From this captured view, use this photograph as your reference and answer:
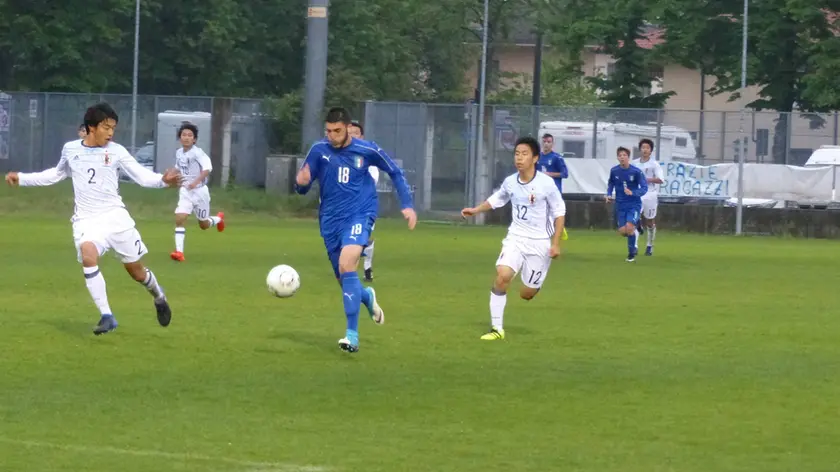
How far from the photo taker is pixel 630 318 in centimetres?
1585

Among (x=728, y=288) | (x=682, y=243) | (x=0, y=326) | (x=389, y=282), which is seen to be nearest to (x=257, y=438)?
(x=0, y=326)

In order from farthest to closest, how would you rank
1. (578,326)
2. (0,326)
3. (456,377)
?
(578,326) → (0,326) → (456,377)

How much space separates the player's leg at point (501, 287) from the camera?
13672mm

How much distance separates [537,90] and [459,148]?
16643 mm

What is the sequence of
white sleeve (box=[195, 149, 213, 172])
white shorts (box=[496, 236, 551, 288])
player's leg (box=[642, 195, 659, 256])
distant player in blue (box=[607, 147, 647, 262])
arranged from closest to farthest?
white shorts (box=[496, 236, 551, 288]) → white sleeve (box=[195, 149, 213, 172]) → distant player in blue (box=[607, 147, 647, 262]) → player's leg (box=[642, 195, 659, 256])

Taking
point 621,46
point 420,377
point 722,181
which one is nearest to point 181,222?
point 420,377

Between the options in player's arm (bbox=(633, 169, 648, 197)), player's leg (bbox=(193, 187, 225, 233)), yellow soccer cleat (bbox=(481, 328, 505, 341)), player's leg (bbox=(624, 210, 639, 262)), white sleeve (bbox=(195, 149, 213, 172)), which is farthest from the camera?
player's arm (bbox=(633, 169, 648, 197))

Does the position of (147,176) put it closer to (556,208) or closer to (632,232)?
(556,208)

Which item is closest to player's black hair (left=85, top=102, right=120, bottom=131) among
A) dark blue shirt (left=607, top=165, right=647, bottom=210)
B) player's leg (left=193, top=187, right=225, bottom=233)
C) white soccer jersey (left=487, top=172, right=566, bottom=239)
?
white soccer jersey (left=487, top=172, right=566, bottom=239)

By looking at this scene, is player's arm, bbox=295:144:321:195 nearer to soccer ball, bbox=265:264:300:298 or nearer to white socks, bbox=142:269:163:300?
soccer ball, bbox=265:264:300:298

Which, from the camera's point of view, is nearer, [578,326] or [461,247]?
[578,326]

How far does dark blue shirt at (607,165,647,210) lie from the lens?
25562 mm

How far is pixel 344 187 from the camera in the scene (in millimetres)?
12453

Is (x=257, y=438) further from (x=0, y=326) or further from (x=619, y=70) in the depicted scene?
(x=619, y=70)
